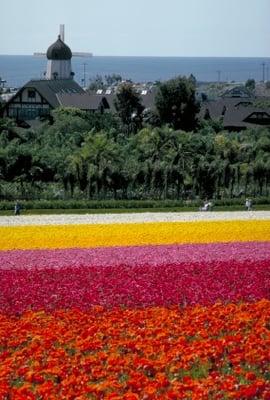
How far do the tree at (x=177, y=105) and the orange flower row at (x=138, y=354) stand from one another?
65.9 m

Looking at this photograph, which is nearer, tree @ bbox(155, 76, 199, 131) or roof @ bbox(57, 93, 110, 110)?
tree @ bbox(155, 76, 199, 131)

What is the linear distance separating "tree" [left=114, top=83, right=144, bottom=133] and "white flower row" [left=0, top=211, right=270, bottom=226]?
151 ft

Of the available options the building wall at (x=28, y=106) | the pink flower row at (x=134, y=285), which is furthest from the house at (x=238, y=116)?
the pink flower row at (x=134, y=285)

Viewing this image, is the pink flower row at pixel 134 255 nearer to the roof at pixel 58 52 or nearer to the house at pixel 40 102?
the house at pixel 40 102

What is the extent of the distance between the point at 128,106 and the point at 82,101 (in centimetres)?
1238

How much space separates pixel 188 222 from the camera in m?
33.1

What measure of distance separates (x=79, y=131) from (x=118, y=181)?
27889 mm

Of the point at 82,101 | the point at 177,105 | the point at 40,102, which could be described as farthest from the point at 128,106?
the point at 40,102

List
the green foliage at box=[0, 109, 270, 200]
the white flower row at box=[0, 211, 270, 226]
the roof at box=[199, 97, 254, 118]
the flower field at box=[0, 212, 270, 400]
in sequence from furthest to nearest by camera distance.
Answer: the roof at box=[199, 97, 254, 118] < the green foliage at box=[0, 109, 270, 200] < the white flower row at box=[0, 211, 270, 226] < the flower field at box=[0, 212, 270, 400]

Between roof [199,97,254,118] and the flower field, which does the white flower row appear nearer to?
the flower field

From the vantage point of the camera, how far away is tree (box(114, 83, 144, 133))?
273ft

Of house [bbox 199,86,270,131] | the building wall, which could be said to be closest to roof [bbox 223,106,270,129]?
house [bbox 199,86,270,131]

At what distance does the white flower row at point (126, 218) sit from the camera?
34.2 metres

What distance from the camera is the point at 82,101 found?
94562 millimetres
